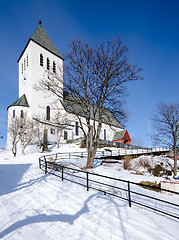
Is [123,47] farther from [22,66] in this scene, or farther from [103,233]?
[22,66]

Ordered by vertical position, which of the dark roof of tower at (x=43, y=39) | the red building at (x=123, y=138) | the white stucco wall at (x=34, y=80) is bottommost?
the red building at (x=123, y=138)

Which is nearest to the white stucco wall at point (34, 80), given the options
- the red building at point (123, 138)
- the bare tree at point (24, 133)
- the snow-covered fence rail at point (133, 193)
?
the bare tree at point (24, 133)

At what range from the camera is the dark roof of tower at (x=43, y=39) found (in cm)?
4301

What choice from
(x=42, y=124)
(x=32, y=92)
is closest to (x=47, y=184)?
(x=42, y=124)

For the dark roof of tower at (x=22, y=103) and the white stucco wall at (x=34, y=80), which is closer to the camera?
the dark roof of tower at (x=22, y=103)

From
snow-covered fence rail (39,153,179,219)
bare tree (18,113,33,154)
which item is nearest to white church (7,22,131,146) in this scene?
bare tree (18,113,33,154)

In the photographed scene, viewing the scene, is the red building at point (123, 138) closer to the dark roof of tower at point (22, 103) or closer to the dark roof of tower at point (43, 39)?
the dark roof of tower at point (22, 103)

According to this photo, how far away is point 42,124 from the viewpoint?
118ft

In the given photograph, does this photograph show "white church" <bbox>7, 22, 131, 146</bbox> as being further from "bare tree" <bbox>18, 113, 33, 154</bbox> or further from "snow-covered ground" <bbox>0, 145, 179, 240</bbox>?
"snow-covered ground" <bbox>0, 145, 179, 240</bbox>

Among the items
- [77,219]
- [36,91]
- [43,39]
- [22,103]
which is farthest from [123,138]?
[77,219]

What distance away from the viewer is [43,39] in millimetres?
45969

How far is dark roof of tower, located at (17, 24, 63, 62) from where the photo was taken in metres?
43.0

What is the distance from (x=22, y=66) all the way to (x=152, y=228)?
163 feet

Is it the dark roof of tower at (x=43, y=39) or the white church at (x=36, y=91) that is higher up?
the dark roof of tower at (x=43, y=39)
